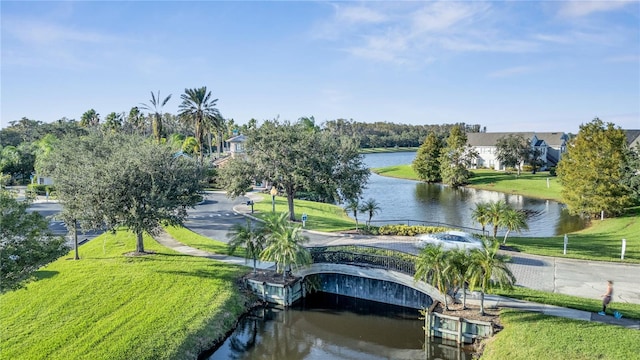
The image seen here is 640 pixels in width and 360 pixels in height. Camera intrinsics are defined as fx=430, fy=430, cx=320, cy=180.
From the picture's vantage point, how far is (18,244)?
15.5 metres

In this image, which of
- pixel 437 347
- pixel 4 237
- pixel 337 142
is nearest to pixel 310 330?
pixel 437 347

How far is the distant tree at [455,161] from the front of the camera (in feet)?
238

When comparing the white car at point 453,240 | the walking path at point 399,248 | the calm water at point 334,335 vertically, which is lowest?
the calm water at point 334,335

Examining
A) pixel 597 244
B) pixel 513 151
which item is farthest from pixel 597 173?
pixel 513 151

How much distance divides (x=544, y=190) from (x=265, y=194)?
139 feet

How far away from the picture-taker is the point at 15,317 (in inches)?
707

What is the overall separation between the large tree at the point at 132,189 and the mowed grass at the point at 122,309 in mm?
2710

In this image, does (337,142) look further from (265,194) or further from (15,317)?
(15,317)

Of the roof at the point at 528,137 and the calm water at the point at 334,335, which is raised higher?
the roof at the point at 528,137

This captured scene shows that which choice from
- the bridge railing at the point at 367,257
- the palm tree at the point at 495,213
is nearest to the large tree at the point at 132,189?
the bridge railing at the point at 367,257

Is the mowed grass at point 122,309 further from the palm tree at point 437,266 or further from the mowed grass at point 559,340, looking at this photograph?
the mowed grass at point 559,340

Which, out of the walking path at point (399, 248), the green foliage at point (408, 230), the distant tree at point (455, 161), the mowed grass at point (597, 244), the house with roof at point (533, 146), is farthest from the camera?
the house with roof at point (533, 146)

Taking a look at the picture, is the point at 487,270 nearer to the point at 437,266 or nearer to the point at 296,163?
the point at 437,266

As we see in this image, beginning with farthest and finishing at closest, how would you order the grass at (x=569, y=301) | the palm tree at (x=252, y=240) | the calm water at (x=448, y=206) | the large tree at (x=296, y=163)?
the calm water at (x=448, y=206), the large tree at (x=296, y=163), the palm tree at (x=252, y=240), the grass at (x=569, y=301)
